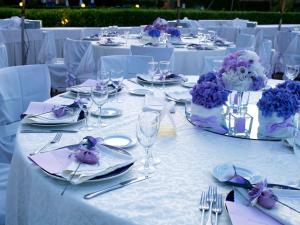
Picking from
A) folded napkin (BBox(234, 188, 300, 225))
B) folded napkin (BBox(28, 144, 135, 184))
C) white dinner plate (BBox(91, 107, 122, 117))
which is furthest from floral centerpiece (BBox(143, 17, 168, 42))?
folded napkin (BBox(234, 188, 300, 225))

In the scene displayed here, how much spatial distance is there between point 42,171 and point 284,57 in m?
7.13

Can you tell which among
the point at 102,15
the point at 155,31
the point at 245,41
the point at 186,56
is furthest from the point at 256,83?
the point at 102,15

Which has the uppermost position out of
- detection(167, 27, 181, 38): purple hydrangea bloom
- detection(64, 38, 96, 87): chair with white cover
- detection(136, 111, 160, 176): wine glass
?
detection(167, 27, 181, 38): purple hydrangea bloom

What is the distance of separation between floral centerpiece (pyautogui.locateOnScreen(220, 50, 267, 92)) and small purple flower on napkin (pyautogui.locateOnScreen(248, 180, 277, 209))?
77cm

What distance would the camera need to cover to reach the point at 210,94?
2027 millimetres

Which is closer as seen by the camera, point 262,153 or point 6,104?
point 262,153

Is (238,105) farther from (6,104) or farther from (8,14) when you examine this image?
(8,14)

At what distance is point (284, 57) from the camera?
796 cm

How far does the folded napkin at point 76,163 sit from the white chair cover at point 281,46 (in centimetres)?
707

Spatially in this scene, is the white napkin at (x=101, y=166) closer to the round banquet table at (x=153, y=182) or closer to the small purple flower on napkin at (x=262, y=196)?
the round banquet table at (x=153, y=182)

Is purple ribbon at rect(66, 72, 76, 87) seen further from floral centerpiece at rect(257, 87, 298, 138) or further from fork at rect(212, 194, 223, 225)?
fork at rect(212, 194, 223, 225)

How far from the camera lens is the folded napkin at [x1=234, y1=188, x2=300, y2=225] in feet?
4.25

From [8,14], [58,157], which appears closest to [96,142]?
[58,157]

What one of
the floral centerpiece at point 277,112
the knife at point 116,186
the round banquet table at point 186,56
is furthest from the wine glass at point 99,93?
the round banquet table at point 186,56
